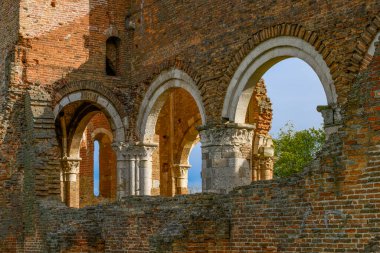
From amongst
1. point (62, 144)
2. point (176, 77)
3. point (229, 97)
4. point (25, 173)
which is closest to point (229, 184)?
point (229, 97)

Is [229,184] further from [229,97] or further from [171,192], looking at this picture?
[171,192]

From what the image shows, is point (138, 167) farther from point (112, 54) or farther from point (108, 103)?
point (112, 54)

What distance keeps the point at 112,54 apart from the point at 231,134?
18.2ft

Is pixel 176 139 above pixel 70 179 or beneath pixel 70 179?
above

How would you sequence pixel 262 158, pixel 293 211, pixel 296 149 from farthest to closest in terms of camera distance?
pixel 296 149, pixel 262 158, pixel 293 211

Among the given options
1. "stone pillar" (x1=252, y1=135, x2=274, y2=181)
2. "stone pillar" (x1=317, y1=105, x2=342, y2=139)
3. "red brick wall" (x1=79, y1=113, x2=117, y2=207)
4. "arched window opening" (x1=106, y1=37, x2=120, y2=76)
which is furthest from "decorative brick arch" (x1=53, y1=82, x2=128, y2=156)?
"stone pillar" (x1=317, y1=105, x2=342, y2=139)

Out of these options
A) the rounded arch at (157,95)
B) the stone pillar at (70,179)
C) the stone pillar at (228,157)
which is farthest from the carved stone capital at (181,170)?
the stone pillar at (228,157)

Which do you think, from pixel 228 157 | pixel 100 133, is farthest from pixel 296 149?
pixel 228 157

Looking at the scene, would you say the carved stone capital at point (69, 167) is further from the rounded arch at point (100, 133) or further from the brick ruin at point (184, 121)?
the rounded arch at point (100, 133)

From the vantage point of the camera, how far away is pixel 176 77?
1634 cm

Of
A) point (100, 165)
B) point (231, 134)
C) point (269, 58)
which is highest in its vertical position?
point (269, 58)

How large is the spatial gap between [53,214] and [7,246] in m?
2.57

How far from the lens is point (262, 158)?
2002 centimetres

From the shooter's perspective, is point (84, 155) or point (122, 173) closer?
point (122, 173)
